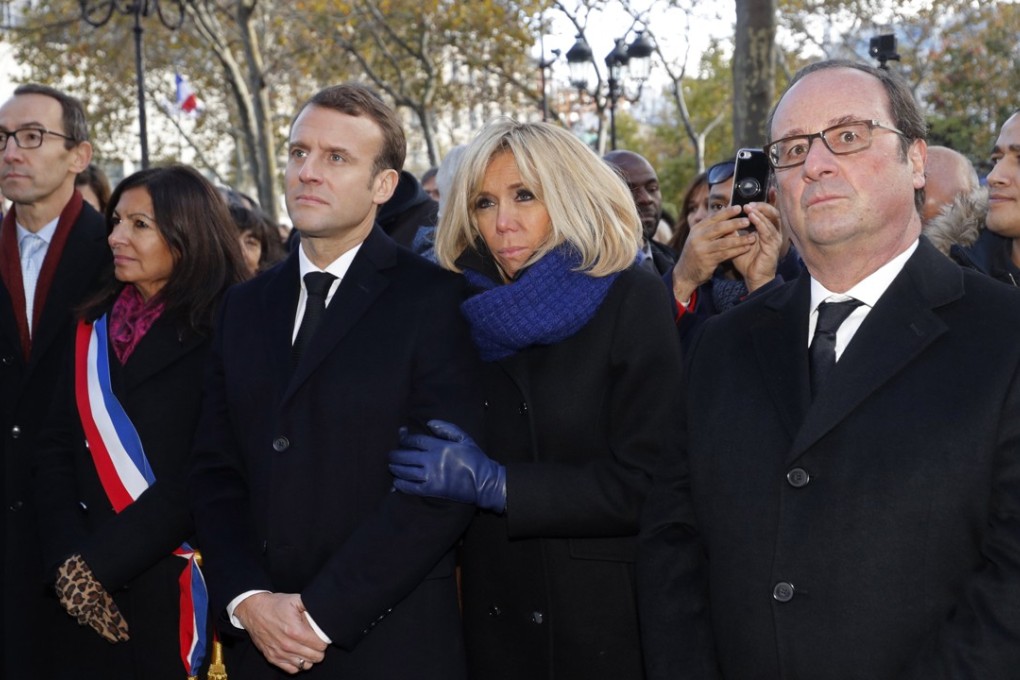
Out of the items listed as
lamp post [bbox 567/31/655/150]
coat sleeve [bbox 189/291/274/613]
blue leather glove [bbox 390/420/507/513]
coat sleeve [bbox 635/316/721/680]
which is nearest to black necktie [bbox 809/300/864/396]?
coat sleeve [bbox 635/316/721/680]

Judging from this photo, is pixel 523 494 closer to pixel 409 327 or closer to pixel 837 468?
pixel 409 327

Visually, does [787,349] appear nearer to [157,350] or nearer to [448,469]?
[448,469]

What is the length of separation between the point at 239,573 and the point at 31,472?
1.54 meters

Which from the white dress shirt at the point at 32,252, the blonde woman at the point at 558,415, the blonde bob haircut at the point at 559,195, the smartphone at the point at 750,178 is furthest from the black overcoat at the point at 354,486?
the white dress shirt at the point at 32,252

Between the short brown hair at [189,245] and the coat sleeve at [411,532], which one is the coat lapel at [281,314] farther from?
the short brown hair at [189,245]

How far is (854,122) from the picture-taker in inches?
103

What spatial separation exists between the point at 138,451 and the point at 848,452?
→ 260cm

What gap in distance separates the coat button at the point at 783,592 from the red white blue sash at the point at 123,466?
2246 mm

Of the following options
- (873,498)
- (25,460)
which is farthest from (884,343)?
(25,460)

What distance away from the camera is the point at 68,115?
494 centimetres

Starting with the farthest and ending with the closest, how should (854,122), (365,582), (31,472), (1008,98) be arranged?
(1008,98)
(31,472)
(365,582)
(854,122)

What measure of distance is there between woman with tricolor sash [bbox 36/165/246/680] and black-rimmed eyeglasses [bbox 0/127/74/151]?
0.72 m

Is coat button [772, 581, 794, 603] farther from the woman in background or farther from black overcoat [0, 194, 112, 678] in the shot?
the woman in background

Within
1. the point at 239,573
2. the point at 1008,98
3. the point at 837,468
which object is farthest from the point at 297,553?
the point at 1008,98
